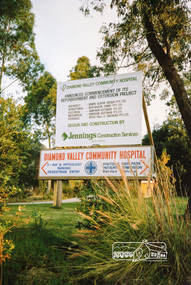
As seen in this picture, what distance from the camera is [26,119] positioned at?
24047 mm

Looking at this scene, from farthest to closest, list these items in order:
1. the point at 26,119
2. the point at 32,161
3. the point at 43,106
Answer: the point at 26,119, the point at 43,106, the point at 32,161

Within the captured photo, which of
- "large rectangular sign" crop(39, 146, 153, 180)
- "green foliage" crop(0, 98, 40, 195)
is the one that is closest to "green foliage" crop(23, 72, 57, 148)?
"large rectangular sign" crop(39, 146, 153, 180)

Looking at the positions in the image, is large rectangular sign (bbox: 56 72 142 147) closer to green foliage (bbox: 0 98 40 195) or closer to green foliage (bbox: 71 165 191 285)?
green foliage (bbox: 0 98 40 195)

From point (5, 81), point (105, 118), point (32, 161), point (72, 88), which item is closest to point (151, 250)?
point (105, 118)

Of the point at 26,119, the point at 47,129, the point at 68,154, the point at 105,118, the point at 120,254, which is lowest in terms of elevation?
the point at 120,254

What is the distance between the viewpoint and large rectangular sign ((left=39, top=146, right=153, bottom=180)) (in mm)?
6598

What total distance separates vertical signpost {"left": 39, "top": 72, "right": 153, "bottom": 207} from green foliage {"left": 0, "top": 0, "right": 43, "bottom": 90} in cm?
680

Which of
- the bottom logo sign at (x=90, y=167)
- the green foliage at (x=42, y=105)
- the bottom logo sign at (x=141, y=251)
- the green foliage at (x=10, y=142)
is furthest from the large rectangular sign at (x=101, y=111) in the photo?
the green foliage at (x=42, y=105)

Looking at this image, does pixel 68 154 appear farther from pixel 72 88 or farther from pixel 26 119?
pixel 26 119

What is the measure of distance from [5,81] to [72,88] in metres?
7.52

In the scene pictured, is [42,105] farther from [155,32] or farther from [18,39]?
[155,32]

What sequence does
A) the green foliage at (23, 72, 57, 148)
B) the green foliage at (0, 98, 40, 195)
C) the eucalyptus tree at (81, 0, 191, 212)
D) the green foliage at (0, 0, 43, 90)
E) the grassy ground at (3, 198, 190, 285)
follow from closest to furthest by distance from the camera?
the grassy ground at (3, 198, 190, 285)
the green foliage at (0, 98, 40, 195)
the eucalyptus tree at (81, 0, 191, 212)
the green foliage at (0, 0, 43, 90)
the green foliage at (23, 72, 57, 148)

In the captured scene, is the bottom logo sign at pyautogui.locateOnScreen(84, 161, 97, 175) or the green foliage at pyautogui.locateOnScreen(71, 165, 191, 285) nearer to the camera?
the green foliage at pyautogui.locateOnScreen(71, 165, 191, 285)

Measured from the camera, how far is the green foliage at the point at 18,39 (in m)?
12.8
